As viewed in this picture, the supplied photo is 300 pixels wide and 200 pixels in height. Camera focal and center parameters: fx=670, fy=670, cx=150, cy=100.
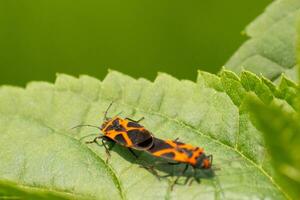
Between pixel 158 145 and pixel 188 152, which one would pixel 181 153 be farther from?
pixel 158 145

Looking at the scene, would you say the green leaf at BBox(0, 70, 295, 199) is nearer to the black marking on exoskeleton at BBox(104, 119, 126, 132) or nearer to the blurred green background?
the black marking on exoskeleton at BBox(104, 119, 126, 132)

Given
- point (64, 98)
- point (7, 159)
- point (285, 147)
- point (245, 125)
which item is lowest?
point (7, 159)

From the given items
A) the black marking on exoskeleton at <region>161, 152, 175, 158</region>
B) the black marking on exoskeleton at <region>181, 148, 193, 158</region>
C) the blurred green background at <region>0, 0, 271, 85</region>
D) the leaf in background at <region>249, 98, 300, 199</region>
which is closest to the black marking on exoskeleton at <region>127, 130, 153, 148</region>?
the black marking on exoskeleton at <region>161, 152, 175, 158</region>

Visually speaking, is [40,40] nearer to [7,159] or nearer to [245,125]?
[7,159]

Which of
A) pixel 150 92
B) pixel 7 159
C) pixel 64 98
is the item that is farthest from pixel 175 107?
pixel 7 159

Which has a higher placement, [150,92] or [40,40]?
[150,92]
